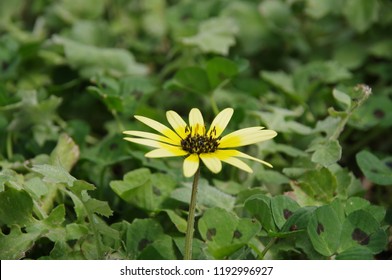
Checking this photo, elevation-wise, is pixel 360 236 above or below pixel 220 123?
below

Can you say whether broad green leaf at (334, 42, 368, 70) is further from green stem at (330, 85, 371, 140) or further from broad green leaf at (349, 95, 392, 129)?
green stem at (330, 85, 371, 140)

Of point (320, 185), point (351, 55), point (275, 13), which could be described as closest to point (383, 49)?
point (351, 55)

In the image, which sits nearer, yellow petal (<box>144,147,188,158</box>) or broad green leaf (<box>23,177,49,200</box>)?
yellow petal (<box>144,147,188,158</box>)

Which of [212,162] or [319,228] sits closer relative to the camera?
[212,162]

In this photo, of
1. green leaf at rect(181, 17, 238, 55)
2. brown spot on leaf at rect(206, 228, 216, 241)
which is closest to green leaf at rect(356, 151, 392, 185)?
brown spot on leaf at rect(206, 228, 216, 241)

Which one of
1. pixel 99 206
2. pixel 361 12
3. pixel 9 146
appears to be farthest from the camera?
pixel 361 12

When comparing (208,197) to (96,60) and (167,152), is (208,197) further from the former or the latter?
(96,60)
